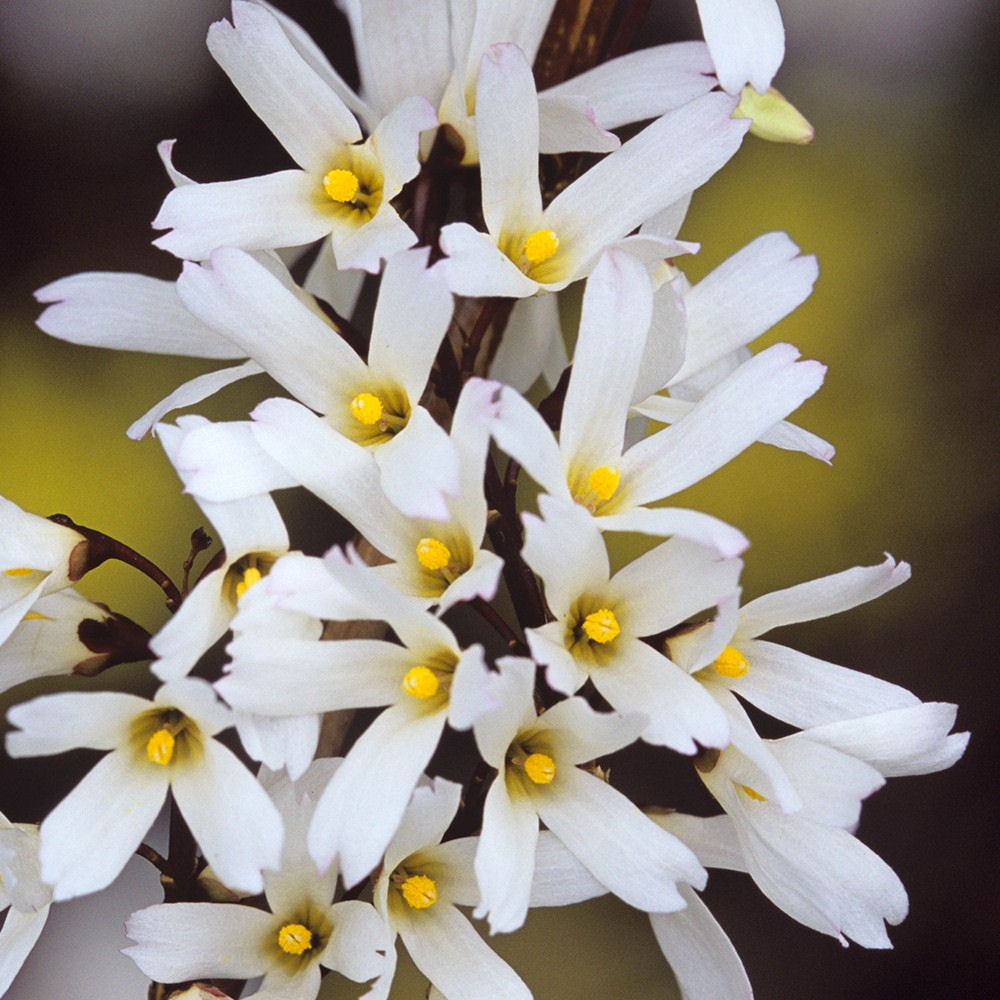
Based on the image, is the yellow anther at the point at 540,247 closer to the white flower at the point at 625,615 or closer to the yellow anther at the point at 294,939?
the white flower at the point at 625,615

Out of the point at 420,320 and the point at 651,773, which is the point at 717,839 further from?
the point at 651,773

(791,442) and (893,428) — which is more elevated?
(791,442)

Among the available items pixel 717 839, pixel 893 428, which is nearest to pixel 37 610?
pixel 717 839

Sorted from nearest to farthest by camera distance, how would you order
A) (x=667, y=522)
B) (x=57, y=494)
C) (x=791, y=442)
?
(x=667, y=522) < (x=791, y=442) < (x=57, y=494)

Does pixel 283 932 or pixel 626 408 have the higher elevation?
pixel 626 408

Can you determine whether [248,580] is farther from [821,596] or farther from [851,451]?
[851,451]

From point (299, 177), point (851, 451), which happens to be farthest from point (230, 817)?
point (851, 451)
